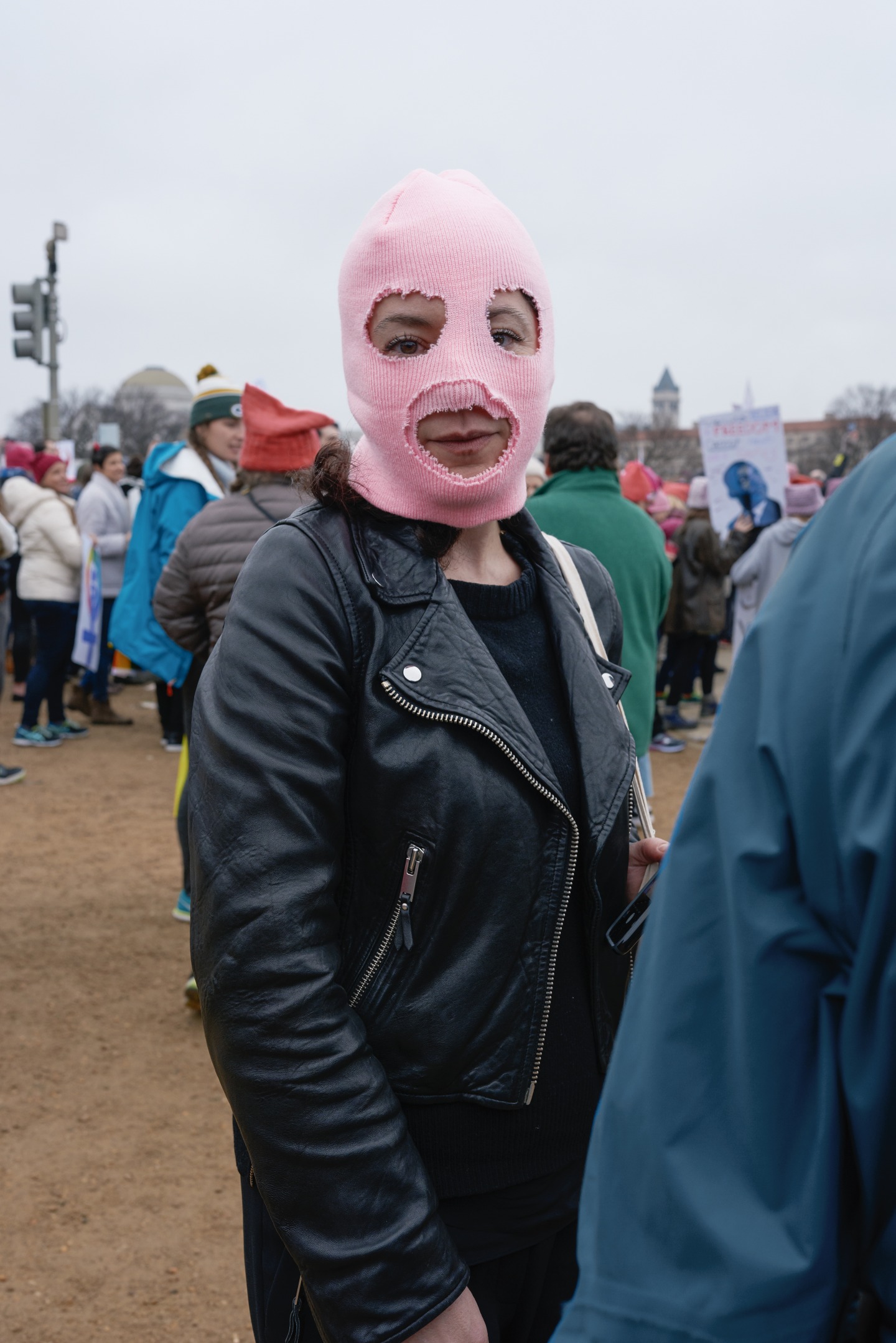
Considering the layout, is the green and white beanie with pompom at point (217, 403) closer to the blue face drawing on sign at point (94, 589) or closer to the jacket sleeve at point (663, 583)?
the jacket sleeve at point (663, 583)

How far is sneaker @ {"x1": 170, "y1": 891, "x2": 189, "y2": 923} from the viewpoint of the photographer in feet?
16.0

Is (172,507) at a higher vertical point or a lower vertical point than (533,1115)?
higher

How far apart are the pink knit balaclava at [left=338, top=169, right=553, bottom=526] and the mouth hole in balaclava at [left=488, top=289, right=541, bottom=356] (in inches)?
0.4

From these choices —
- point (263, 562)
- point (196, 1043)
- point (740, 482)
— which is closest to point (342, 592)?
point (263, 562)

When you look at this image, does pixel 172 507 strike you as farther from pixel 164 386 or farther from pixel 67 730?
pixel 164 386

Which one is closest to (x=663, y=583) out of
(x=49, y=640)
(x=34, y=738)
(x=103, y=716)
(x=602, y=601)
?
(x=602, y=601)

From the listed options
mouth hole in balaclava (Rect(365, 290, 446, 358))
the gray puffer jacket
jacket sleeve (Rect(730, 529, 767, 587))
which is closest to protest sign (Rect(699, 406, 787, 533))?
jacket sleeve (Rect(730, 529, 767, 587))

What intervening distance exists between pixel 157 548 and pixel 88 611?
3190 millimetres

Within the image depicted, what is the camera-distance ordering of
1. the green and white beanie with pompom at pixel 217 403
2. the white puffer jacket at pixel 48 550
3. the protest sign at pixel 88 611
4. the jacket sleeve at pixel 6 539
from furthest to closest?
the white puffer jacket at pixel 48 550, the protest sign at pixel 88 611, the jacket sleeve at pixel 6 539, the green and white beanie with pompom at pixel 217 403

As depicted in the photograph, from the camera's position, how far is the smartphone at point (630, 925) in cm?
157

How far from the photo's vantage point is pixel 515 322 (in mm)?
1669

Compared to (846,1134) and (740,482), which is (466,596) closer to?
(846,1134)

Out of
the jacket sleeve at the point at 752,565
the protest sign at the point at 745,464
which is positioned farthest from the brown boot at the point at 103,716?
the protest sign at the point at 745,464

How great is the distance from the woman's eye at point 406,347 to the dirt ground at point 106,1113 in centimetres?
228
